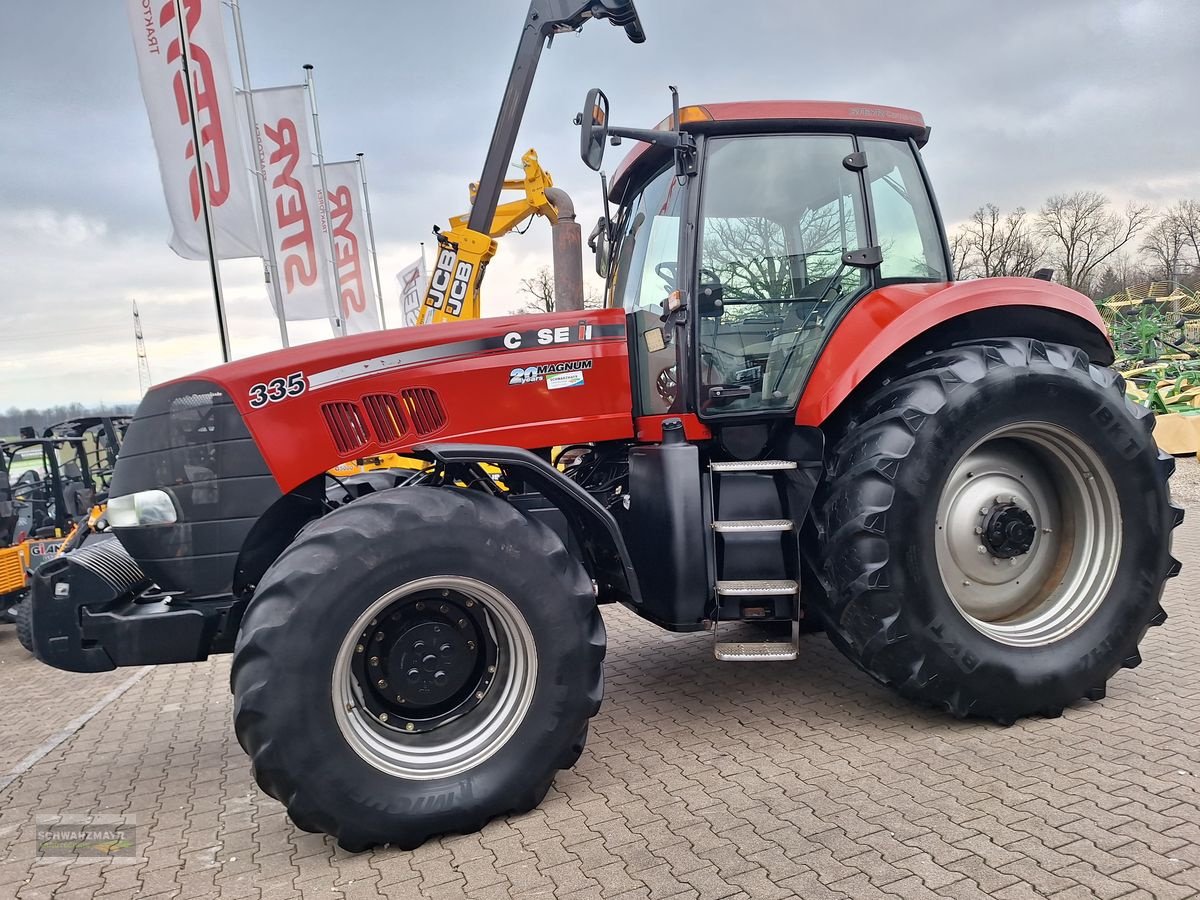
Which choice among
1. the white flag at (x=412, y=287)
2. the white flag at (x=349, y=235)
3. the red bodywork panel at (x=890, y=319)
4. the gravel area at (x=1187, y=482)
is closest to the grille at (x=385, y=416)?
the red bodywork panel at (x=890, y=319)

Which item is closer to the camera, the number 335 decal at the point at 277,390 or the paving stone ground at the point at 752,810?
the paving stone ground at the point at 752,810

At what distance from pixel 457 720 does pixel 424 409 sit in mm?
1211

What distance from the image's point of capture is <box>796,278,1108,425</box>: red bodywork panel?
347cm

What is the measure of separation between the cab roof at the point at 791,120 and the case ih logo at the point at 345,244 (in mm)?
10839

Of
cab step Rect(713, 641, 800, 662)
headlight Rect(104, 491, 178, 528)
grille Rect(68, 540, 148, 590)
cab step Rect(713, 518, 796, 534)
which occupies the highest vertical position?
headlight Rect(104, 491, 178, 528)

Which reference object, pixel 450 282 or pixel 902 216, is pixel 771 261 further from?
pixel 450 282

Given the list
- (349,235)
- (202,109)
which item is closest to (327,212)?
(349,235)

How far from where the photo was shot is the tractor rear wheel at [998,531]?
130 inches

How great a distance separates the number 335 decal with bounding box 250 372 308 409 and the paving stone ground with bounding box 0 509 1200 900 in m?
1.59

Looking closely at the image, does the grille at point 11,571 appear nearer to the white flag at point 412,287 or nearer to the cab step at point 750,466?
the cab step at point 750,466

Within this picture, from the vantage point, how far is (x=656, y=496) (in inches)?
137

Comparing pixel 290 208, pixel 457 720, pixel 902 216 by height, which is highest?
pixel 290 208

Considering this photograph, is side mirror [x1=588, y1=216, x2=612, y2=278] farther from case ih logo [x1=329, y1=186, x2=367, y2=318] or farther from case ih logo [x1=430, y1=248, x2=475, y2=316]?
case ih logo [x1=329, y1=186, x2=367, y2=318]

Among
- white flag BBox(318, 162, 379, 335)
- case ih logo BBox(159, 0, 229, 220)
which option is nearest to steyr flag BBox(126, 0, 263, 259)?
case ih logo BBox(159, 0, 229, 220)
